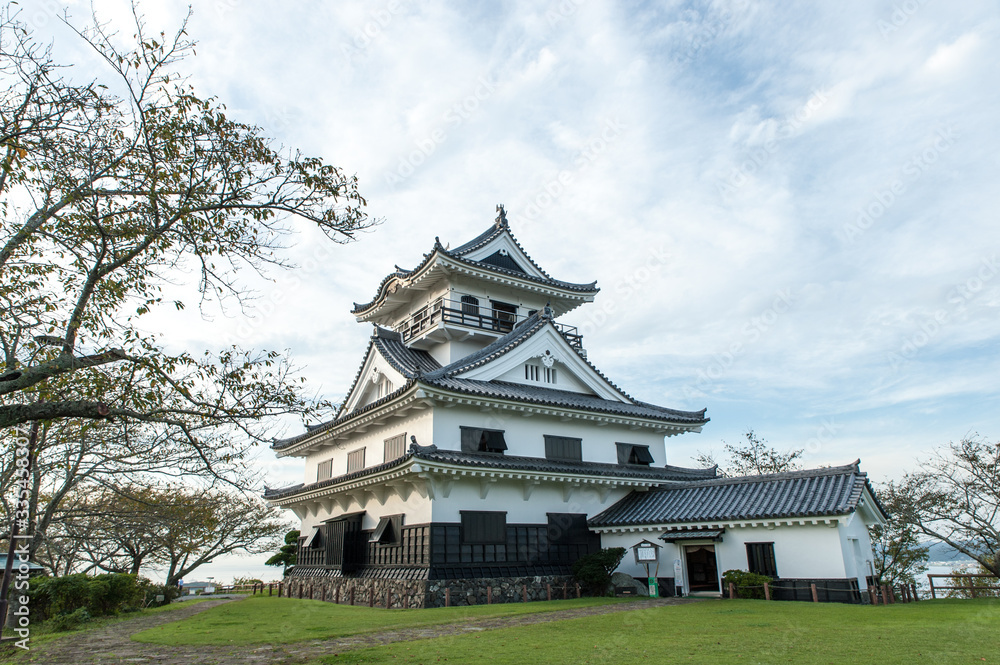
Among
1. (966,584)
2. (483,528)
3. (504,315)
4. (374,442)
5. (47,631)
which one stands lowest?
(47,631)

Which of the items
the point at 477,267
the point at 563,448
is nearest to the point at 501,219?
the point at 477,267

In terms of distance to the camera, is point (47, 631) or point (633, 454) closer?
point (47, 631)

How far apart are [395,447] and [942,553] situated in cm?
2522

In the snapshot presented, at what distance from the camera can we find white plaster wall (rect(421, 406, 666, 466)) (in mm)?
21469

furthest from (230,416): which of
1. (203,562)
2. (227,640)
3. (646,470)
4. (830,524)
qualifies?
(203,562)

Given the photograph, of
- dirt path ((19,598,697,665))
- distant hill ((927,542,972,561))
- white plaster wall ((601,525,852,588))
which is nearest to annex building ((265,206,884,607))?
white plaster wall ((601,525,852,588))

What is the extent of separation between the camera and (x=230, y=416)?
31.0ft

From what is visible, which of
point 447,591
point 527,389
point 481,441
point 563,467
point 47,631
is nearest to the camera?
point 47,631

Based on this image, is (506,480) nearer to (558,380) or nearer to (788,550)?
(558,380)

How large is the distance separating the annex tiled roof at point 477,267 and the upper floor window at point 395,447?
26.5 feet

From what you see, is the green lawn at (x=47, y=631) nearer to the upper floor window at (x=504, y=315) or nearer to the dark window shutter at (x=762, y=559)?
the upper floor window at (x=504, y=315)

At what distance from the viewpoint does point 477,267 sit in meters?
27.5

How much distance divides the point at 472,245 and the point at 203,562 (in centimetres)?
2637

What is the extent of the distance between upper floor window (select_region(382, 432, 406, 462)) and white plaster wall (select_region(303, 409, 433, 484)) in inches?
6.8
